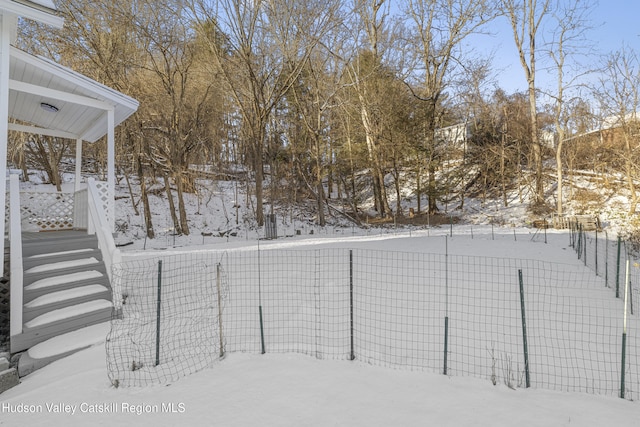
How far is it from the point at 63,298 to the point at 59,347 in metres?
0.85

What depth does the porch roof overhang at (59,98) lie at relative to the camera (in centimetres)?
544

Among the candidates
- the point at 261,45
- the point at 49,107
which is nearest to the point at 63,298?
the point at 49,107

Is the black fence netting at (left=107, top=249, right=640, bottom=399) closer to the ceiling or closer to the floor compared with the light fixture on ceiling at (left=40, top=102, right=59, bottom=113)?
closer to the floor

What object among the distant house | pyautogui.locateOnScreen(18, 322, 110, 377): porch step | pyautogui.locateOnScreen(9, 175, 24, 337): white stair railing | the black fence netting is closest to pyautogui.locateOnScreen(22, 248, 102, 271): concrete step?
pyautogui.locateOnScreen(9, 175, 24, 337): white stair railing

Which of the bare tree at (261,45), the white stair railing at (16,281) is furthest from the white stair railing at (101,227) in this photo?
the bare tree at (261,45)

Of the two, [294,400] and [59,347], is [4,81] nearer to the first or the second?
[59,347]

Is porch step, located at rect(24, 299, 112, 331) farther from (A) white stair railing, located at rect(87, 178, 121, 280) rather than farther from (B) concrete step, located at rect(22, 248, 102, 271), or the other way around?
(B) concrete step, located at rect(22, 248, 102, 271)

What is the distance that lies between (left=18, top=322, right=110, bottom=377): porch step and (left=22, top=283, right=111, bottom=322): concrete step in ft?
1.48

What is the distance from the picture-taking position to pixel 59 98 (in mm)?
5836

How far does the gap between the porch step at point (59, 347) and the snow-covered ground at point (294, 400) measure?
157mm

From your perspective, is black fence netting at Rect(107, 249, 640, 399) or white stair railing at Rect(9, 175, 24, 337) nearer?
black fence netting at Rect(107, 249, 640, 399)

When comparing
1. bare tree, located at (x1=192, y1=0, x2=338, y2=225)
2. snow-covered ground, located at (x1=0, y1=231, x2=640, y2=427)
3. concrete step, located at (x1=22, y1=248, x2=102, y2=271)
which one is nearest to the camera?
snow-covered ground, located at (x1=0, y1=231, x2=640, y2=427)

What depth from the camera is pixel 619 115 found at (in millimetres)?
16281

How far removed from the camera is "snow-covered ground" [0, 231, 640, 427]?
2.94 m
